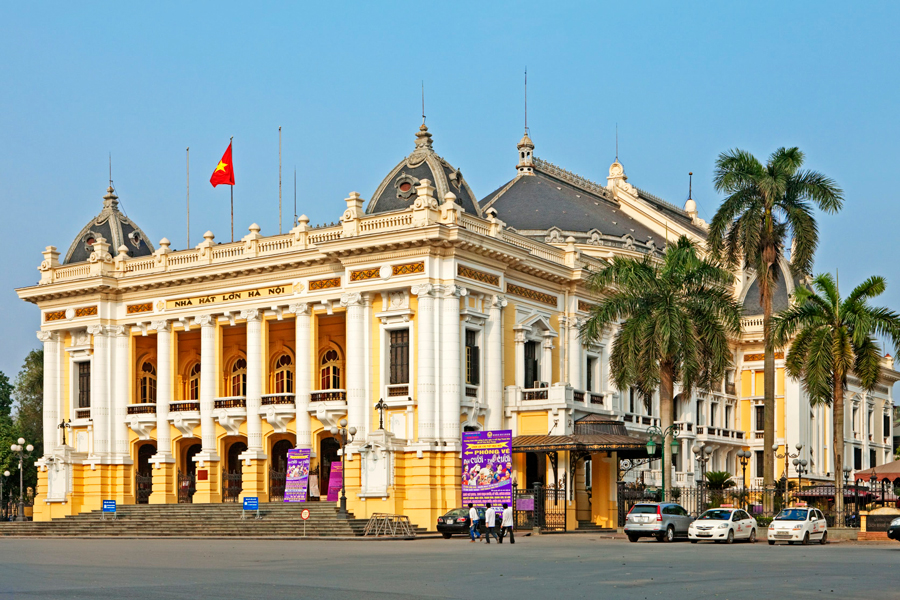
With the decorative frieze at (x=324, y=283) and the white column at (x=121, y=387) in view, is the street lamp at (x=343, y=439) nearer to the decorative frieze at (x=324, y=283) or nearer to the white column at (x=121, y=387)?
the decorative frieze at (x=324, y=283)

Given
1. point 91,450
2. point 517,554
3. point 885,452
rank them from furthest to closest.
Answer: point 885,452
point 91,450
point 517,554

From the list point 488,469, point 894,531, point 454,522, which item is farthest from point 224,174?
point 894,531

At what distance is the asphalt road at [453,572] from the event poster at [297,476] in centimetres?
1450

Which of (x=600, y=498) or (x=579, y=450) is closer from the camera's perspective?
(x=579, y=450)

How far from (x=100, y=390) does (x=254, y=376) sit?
8711 millimetres

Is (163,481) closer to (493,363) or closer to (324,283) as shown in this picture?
(324,283)

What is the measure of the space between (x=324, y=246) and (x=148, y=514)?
1429 cm

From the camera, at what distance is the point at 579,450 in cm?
4938

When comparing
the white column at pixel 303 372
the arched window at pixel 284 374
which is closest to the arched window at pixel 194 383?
the arched window at pixel 284 374

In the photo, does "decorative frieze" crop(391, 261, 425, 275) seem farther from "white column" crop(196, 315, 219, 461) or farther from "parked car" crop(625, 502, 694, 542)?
"parked car" crop(625, 502, 694, 542)

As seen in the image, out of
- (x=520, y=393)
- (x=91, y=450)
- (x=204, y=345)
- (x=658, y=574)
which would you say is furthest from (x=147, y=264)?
(x=658, y=574)

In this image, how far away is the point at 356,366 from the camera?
5100 centimetres

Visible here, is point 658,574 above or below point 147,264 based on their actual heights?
below

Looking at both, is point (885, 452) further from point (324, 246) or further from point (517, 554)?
point (517, 554)
